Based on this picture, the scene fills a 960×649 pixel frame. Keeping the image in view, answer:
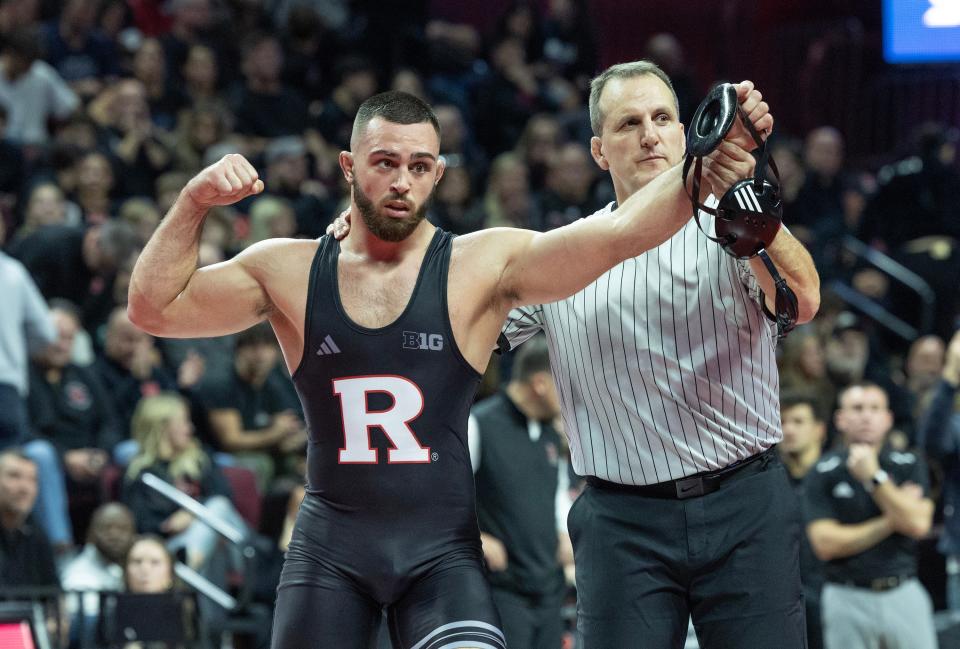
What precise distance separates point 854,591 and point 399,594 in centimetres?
393

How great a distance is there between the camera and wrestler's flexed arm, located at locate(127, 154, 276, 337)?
4074mm

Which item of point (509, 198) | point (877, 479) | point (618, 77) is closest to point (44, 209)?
point (509, 198)

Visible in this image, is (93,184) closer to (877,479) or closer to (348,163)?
(877,479)

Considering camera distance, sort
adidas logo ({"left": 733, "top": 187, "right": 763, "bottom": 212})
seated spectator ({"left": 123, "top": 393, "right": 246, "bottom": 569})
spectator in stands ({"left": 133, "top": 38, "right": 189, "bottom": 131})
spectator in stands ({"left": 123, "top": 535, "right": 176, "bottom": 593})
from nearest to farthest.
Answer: adidas logo ({"left": 733, "top": 187, "right": 763, "bottom": 212}), spectator in stands ({"left": 123, "top": 535, "right": 176, "bottom": 593}), seated spectator ({"left": 123, "top": 393, "right": 246, "bottom": 569}), spectator in stands ({"left": 133, "top": 38, "right": 189, "bottom": 131})

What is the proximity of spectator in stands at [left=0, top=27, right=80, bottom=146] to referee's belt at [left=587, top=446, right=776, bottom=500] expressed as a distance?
8.02m

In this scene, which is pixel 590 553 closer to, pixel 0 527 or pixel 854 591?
pixel 854 591

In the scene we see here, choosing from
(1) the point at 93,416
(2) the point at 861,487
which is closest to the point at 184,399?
(1) the point at 93,416

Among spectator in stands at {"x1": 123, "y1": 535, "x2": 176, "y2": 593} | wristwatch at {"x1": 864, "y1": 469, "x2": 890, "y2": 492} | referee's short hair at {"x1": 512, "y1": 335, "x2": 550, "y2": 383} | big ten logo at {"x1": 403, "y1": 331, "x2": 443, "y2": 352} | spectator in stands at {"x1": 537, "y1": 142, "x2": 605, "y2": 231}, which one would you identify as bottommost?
spectator in stands at {"x1": 123, "y1": 535, "x2": 176, "y2": 593}

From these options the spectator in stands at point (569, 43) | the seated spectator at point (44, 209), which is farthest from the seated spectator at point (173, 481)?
the spectator in stands at point (569, 43)

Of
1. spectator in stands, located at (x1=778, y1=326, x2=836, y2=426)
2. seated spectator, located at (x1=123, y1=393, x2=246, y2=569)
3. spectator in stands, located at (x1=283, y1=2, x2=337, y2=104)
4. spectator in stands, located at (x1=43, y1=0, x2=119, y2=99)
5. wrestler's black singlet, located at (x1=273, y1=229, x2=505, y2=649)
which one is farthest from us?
spectator in stands, located at (x1=283, y1=2, x2=337, y2=104)

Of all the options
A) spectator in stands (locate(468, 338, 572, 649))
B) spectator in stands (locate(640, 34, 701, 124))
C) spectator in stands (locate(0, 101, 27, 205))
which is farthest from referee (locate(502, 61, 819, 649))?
spectator in stands (locate(640, 34, 701, 124))

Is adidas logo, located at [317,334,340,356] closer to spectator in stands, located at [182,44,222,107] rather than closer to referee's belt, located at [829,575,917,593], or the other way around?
referee's belt, located at [829,575,917,593]

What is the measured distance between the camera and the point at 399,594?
13.2 feet

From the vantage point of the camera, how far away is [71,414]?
911cm
